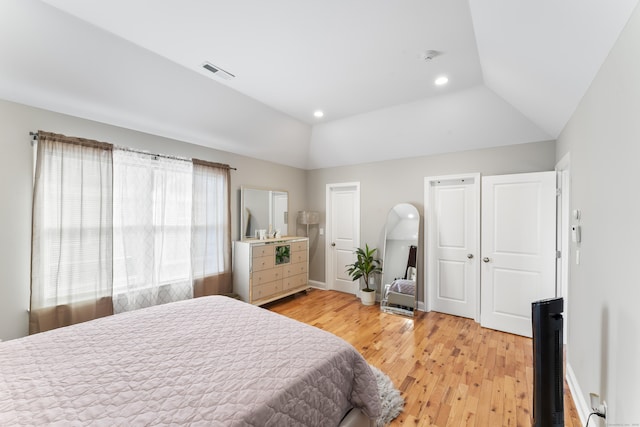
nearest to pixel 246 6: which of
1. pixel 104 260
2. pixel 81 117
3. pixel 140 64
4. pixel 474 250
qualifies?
pixel 140 64

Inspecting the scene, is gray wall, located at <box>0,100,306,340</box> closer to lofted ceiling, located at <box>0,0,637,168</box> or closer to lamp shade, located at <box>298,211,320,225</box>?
lofted ceiling, located at <box>0,0,637,168</box>

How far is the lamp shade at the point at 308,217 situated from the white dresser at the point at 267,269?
43cm

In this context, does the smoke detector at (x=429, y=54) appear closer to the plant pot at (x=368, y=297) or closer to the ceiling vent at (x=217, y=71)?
the ceiling vent at (x=217, y=71)

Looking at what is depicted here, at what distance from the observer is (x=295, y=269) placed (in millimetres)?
4660

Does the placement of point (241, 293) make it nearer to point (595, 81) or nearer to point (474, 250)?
point (474, 250)

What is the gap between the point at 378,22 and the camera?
195cm

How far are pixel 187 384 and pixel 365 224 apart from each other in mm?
3843

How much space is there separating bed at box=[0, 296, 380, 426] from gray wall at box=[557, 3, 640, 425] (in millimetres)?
1211

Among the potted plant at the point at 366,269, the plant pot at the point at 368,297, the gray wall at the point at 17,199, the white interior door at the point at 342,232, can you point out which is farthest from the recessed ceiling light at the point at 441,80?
the gray wall at the point at 17,199

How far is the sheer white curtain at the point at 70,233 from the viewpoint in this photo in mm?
2447

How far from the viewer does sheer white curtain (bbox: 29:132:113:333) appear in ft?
8.03

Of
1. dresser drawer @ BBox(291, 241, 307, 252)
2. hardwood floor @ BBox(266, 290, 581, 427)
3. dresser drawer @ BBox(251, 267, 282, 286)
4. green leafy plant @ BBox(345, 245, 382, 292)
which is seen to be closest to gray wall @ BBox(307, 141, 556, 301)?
green leafy plant @ BBox(345, 245, 382, 292)

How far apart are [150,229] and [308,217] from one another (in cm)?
261

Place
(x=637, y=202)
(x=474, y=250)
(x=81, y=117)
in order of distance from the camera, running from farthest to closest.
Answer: (x=474, y=250)
(x=81, y=117)
(x=637, y=202)
